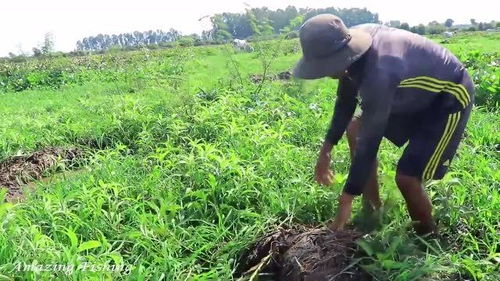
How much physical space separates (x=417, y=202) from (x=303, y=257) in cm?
66

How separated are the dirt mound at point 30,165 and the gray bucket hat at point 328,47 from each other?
285cm

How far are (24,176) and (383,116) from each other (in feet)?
11.9

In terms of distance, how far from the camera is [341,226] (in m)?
2.61

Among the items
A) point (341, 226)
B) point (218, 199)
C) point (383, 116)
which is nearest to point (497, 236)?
point (341, 226)

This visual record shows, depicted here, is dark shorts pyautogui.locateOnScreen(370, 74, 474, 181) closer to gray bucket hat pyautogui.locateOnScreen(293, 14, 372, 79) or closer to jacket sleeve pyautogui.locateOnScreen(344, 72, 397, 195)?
jacket sleeve pyautogui.locateOnScreen(344, 72, 397, 195)

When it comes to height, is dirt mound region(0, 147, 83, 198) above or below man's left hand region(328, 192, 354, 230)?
below

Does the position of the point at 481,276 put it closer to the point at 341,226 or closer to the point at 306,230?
the point at 341,226

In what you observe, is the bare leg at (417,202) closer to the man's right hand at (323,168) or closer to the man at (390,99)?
the man at (390,99)

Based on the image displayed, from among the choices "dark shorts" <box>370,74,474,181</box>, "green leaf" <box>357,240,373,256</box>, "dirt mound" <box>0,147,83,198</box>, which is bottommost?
"dirt mound" <box>0,147,83,198</box>

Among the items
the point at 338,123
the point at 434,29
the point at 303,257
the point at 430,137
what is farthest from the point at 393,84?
the point at 434,29

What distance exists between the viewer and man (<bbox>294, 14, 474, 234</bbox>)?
2.33 meters

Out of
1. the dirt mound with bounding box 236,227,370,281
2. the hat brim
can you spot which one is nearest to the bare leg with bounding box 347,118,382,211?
the dirt mound with bounding box 236,227,370,281

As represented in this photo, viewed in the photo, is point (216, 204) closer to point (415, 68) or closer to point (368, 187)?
point (368, 187)

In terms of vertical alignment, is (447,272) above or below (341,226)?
below
